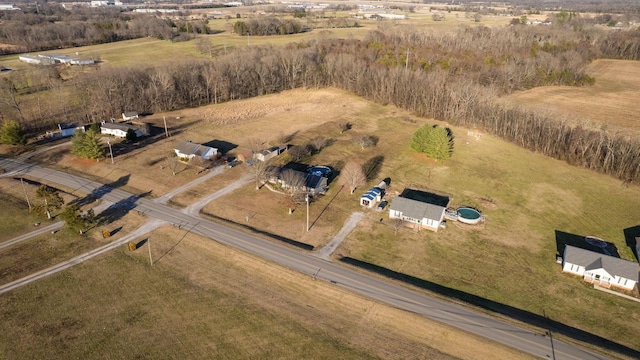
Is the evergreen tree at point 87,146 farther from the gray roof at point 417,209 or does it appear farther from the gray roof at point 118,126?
the gray roof at point 417,209

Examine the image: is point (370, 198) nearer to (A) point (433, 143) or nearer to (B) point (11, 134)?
(A) point (433, 143)

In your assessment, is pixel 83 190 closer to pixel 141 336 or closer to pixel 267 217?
pixel 267 217

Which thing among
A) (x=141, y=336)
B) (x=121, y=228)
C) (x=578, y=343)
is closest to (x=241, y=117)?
(x=121, y=228)

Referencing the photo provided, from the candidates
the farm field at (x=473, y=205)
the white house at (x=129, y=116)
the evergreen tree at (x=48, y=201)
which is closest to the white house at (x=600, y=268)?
the farm field at (x=473, y=205)

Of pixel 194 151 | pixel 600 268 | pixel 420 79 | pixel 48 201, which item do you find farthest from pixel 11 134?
pixel 600 268

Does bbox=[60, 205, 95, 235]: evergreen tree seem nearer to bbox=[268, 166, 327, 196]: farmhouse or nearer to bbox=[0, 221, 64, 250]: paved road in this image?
bbox=[0, 221, 64, 250]: paved road
